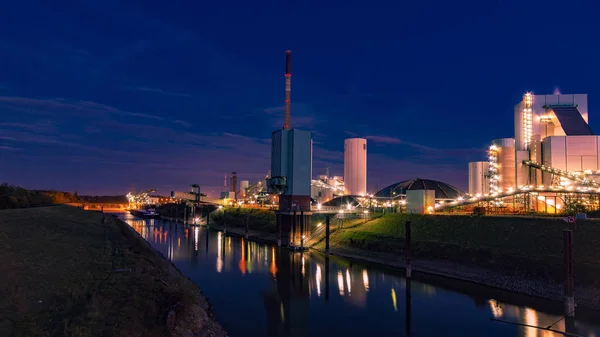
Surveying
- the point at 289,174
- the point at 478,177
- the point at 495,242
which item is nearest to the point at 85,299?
the point at 495,242

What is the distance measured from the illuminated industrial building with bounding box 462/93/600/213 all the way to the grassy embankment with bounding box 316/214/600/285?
1128 centimetres

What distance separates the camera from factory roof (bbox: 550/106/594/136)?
62375 mm

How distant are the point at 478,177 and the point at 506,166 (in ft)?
99.6

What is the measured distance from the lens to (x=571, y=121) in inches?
2552

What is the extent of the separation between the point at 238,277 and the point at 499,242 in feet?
88.5

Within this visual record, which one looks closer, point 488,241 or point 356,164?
point 488,241

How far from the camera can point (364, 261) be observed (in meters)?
50.9

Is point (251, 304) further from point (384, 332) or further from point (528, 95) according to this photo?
point (528, 95)

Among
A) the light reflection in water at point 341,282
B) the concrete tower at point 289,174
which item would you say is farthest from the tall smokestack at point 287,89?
the light reflection in water at point 341,282

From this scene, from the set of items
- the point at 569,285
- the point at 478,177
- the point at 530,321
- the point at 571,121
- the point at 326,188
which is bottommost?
the point at 530,321

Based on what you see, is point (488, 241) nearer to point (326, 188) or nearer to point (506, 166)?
point (506, 166)

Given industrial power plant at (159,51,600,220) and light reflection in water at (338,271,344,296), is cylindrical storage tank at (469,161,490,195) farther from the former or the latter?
light reflection in water at (338,271,344,296)

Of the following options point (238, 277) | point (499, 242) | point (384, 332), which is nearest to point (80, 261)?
point (238, 277)

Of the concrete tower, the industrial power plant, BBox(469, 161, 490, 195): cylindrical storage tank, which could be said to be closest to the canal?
the industrial power plant
